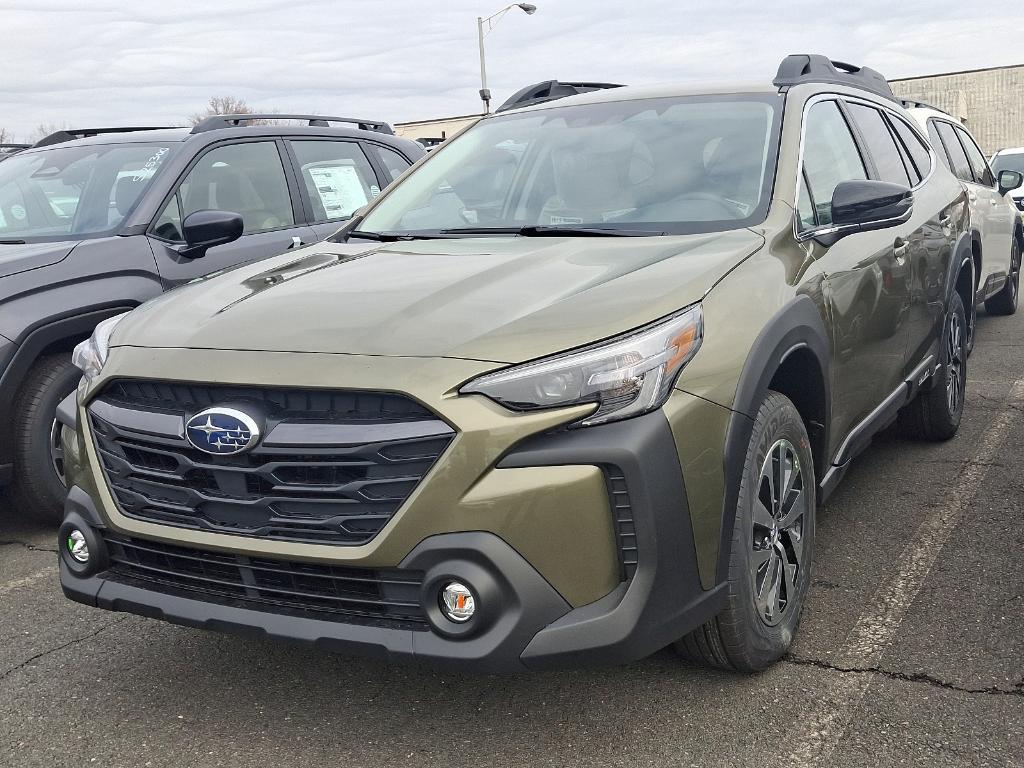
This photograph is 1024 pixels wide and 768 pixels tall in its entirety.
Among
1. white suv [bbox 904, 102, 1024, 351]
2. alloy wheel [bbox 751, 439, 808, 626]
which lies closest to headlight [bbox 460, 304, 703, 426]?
alloy wheel [bbox 751, 439, 808, 626]

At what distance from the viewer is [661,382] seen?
8.09 ft

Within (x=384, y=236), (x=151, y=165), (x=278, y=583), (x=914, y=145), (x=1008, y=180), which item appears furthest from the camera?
(x=1008, y=180)

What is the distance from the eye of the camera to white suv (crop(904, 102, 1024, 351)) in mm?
7262

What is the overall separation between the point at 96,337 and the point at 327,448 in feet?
3.61

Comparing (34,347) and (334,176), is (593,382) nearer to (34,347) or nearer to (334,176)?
(34,347)

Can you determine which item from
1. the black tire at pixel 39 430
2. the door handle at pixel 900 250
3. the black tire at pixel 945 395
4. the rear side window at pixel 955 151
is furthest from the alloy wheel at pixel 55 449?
the rear side window at pixel 955 151

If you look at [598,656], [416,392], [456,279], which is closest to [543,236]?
[456,279]

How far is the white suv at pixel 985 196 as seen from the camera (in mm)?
7262

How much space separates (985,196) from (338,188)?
471 cm

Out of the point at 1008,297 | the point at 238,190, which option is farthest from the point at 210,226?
the point at 1008,297

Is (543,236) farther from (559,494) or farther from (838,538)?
(838,538)

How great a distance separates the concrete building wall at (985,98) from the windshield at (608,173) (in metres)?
42.3

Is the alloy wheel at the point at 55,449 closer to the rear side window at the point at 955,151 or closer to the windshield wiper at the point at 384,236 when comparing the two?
the windshield wiper at the point at 384,236

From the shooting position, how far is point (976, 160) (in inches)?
335
